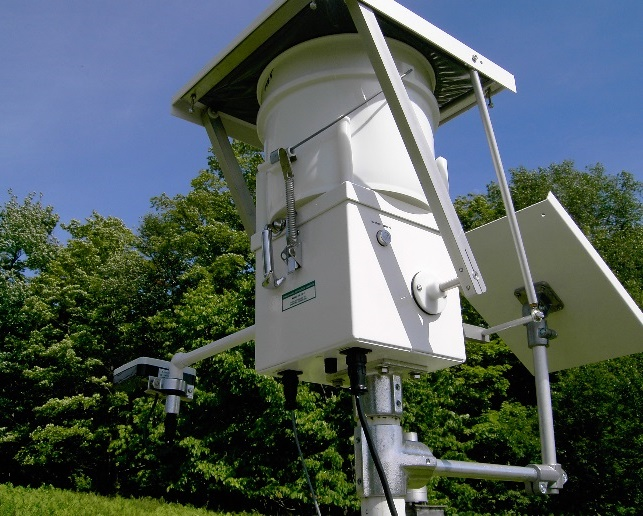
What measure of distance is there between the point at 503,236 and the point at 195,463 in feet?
41.7

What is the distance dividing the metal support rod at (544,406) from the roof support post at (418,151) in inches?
20.7

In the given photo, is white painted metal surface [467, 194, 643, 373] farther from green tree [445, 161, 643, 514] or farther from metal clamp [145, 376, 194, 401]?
green tree [445, 161, 643, 514]

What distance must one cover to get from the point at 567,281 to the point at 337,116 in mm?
1060

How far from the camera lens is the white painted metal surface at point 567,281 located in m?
2.45

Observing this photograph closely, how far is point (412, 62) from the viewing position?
244 centimetres

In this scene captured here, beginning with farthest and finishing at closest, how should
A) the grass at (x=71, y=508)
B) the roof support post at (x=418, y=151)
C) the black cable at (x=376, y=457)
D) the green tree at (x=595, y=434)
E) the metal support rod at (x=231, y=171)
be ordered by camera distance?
the green tree at (x=595, y=434) → the grass at (x=71, y=508) → the metal support rod at (x=231, y=171) → the roof support post at (x=418, y=151) → the black cable at (x=376, y=457)

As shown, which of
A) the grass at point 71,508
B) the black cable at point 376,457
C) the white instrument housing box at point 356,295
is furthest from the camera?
the grass at point 71,508

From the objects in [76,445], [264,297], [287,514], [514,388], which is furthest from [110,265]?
[264,297]

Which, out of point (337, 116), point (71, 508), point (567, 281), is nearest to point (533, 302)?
point (567, 281)

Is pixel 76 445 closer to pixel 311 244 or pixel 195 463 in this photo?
pixel 195 463

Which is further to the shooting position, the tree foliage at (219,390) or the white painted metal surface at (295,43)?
the tree foliage at (219,390)

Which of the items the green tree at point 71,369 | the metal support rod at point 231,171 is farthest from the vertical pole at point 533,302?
the green tree at point 71,369

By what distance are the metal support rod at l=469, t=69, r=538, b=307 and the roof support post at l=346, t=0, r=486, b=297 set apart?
0.39 m

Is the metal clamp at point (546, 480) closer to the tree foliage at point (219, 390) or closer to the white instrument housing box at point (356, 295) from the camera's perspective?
the white instrument housing box at point (356, 295)
